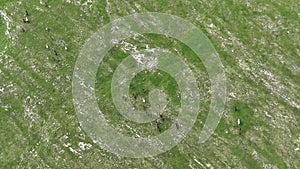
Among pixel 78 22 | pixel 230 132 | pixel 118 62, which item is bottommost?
pixel 230 132

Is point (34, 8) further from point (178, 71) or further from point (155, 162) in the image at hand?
point (155, 162)

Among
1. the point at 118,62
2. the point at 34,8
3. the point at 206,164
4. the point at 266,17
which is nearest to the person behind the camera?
the point at 206,164

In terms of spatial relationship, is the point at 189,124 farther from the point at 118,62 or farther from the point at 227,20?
the point at 227,20

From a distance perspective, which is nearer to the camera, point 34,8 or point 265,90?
point 265,90

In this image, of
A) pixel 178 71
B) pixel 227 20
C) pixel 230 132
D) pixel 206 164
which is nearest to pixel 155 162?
pixel 206 164

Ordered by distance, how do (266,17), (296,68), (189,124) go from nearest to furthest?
1. (189,124)
2. (296,68)
3. (266,17)

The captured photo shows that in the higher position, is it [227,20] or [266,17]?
[227,20]
